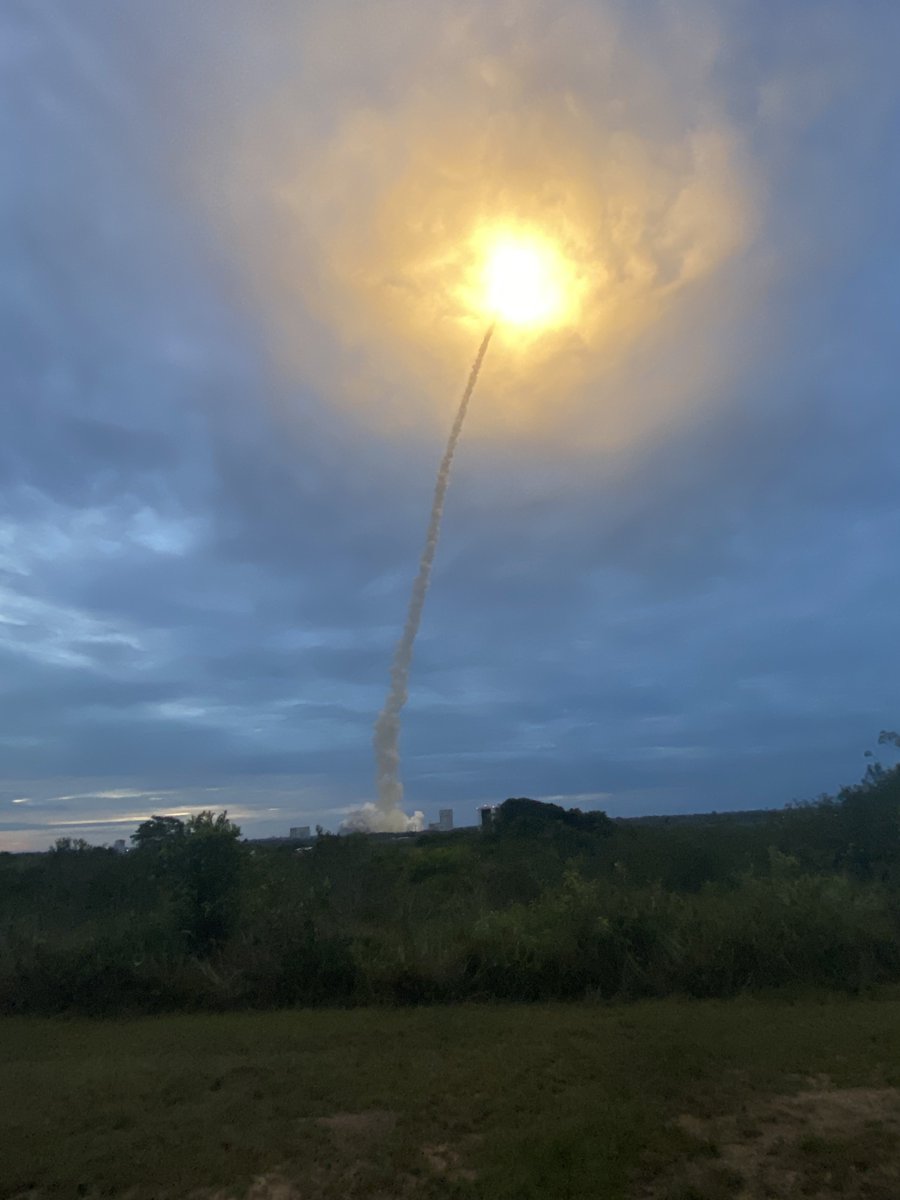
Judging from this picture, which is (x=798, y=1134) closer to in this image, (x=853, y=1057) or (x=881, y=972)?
(x=853, y=1057)

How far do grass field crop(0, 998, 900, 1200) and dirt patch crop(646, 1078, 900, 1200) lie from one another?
0.03 m

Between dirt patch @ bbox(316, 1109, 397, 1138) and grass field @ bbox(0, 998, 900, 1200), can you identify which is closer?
grass field @ bbox(0, 998, 900, 1200)

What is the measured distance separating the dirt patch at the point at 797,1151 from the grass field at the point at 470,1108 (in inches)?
1.2

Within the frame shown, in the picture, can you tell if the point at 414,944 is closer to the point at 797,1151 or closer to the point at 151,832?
the point at 797,1151

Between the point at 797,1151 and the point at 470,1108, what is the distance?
3665 millimetres

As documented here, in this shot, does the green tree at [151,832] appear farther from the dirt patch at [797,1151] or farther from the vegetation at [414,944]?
the dirt patch at [797,1151]

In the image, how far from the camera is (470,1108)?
11.2 meters

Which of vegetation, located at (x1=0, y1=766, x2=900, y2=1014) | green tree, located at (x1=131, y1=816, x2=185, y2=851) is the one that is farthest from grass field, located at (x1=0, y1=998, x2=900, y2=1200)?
green tree, located at (x1=131, y1=816, x2=185, y2=851)

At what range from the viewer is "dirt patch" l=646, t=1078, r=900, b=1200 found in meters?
8.89

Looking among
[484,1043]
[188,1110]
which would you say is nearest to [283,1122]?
[188,1110]

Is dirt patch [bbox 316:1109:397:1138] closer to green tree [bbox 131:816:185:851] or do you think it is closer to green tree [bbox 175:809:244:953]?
green tree [bbox 175:809:244:953]

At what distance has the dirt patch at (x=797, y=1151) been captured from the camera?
8.89 m

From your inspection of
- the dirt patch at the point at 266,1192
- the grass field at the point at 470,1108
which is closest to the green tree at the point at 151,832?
the grass field at the point at 470,1108

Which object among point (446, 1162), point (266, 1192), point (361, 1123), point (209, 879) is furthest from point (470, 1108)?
point (209, 879)
